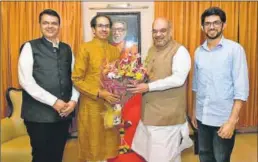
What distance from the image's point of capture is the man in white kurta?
2459 mm

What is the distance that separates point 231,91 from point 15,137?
7.92ft

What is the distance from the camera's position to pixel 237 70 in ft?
7.01

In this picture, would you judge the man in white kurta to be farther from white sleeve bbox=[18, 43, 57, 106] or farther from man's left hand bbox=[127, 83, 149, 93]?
white sleeve bbox=[18, 43, 57, 106]

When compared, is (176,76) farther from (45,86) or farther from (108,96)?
(45,86)

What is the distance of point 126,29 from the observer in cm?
423

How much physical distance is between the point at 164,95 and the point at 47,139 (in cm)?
100

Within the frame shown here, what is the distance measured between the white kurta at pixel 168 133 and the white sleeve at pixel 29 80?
2.68 feet

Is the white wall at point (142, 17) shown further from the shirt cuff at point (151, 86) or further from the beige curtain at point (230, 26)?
the shirt cuff at point (151, 86)

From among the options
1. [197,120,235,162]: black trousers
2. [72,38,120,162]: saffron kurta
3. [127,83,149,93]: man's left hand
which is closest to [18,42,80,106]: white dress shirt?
[72,38,120,162]: saffron kurta

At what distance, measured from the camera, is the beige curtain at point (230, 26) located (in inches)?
171

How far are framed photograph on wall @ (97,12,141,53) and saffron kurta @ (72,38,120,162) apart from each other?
4.82 feet

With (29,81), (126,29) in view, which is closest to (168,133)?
(29,81)

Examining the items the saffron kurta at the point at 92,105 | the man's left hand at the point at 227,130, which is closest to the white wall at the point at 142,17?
the saffron kurta at the point at 92,105

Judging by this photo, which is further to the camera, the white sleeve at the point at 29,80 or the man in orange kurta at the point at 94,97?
the man in orange kurta at the point at 94,97
